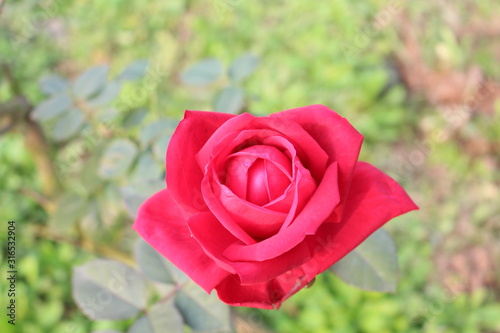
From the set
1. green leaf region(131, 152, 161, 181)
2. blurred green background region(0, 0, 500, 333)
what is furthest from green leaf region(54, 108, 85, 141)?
green leaf region(131, 152, 161, 181)

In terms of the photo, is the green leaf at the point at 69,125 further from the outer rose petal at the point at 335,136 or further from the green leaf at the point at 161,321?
the outer rose petal at the point at 335,136

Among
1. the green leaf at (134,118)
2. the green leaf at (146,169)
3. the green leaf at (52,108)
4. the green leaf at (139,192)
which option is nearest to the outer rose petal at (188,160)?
the green leaf at (139,192)

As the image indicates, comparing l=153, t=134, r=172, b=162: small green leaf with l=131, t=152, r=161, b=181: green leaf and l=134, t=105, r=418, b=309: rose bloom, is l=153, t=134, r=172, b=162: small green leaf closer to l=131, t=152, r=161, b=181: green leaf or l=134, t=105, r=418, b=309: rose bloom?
l=131, t=152, r=161, b=181: green leaf

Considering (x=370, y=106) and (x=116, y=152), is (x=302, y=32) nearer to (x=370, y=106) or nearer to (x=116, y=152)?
(x=370, y=106)

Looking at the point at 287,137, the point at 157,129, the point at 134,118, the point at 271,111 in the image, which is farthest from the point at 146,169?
the point at 271,111

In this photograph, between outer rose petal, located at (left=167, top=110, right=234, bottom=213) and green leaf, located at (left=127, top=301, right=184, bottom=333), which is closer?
outer rose petal, located at (left=167, top=110, right=234, bottom=213)

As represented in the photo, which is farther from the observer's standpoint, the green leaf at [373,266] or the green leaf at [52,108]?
the green leaf at [52,108]
